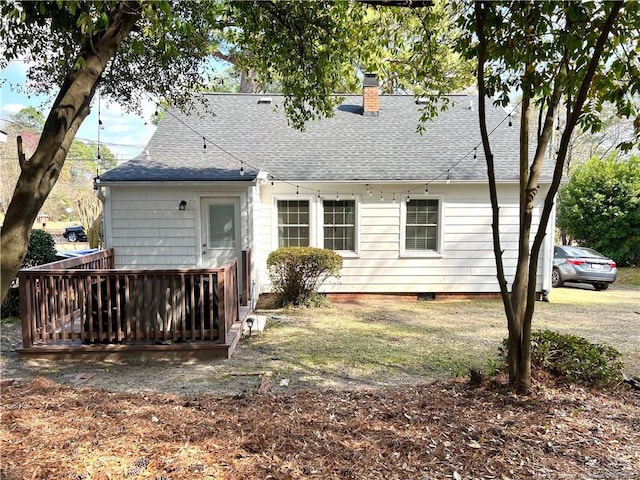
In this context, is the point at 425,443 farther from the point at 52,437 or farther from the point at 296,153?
the point at 296,153

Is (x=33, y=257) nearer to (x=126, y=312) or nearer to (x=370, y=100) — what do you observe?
(x=126, y=312)

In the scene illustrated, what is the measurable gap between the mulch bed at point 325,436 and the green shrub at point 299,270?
463 cm

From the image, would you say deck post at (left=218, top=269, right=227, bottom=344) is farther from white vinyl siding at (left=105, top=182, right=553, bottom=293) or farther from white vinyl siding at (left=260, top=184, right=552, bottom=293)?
white vinyl siding at (left=260, top=184, right=552, bottom=293)

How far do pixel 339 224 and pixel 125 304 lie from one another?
5.24 meters

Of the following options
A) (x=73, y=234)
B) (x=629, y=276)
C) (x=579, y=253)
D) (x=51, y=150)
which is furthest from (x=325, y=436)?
(x=73, y=234)

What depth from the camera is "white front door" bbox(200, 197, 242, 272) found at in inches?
332

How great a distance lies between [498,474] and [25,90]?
7650mm

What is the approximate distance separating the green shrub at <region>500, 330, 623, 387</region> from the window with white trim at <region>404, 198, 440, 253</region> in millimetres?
5545

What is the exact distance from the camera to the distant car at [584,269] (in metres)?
11.3

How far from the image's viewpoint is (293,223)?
30.7 feet

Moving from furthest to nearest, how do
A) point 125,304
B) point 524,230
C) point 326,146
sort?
point 326,146 < point 125,304 < point 524,230

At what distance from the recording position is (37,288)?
208 inches

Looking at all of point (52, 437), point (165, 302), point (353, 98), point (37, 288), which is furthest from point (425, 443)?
point (353, 98)

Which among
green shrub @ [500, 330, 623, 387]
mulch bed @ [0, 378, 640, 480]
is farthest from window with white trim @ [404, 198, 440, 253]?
mulch bed @ [0, 378, 640, 480]
